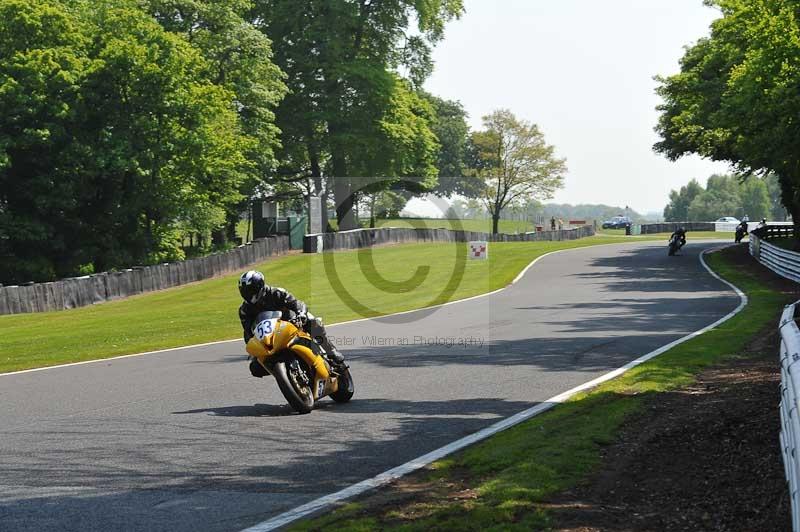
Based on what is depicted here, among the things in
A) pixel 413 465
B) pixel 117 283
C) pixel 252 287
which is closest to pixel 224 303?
pixel 117 283


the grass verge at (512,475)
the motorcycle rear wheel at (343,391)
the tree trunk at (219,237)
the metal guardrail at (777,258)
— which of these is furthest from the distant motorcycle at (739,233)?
the motorcycle rear wheel at (343,391)

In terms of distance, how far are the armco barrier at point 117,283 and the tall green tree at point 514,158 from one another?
183 ft

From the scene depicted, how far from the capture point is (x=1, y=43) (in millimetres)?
43656

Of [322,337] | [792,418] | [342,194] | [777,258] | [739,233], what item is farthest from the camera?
[342,194]

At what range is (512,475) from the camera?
7.34 m

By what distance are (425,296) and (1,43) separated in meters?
24.1

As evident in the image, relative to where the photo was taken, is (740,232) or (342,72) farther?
(740,232)

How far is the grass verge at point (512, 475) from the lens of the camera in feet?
20.4

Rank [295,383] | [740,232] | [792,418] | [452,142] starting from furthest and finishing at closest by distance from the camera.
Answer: [452,142], [740,232], [295,383], [792,418]

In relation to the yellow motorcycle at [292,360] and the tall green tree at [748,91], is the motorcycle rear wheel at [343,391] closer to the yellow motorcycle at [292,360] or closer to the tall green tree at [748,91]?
the yellow motorcycle at [292,360]

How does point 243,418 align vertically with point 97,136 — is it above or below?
below

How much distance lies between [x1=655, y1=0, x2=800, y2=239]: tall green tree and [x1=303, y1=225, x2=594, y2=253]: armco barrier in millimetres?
17520

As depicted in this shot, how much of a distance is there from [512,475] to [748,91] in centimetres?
3031

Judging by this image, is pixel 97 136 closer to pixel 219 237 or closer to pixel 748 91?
pixel 219 237
